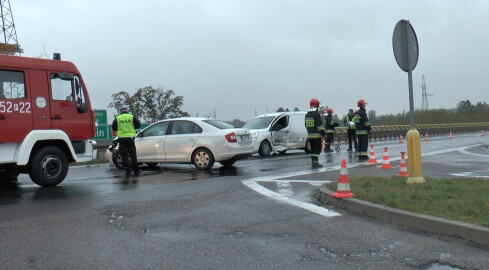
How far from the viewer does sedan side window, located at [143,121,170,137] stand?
13.1 meters

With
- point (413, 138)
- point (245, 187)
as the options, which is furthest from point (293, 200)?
point (413, 138)

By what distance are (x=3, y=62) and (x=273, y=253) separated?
277 inches

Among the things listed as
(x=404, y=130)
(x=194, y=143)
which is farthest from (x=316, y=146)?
(x=404, y=130)

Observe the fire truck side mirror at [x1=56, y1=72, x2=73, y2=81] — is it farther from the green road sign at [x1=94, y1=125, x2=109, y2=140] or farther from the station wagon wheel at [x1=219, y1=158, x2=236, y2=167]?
the green road sign at [x1=94, y1=125, x2=109, y2=140]

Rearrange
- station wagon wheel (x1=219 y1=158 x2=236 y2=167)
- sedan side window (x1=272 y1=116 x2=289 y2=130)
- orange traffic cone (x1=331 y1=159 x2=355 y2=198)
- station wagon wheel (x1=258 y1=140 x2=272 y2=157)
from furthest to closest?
sedan side window (x1=272 y1=116 x2=289 y2=130), station wagon wheel (x1=258 y1=140 x2=272 y2=157), station wagon wheel (x1=219 y1=158 x2=236 y2=167), orange traffic cone (x1=331 y1=159 x2=355 y2=198)

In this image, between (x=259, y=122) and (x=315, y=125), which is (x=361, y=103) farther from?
(x=259, y=122)

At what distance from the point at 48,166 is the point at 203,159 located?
4.25 meters

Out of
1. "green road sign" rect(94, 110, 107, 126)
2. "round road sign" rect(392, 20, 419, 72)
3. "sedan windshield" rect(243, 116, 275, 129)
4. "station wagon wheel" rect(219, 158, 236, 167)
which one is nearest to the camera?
"round road sign" rect(392, 20, 419, 72)

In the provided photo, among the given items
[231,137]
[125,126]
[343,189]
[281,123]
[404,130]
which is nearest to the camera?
[343,189]

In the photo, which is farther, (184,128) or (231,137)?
(184,128)

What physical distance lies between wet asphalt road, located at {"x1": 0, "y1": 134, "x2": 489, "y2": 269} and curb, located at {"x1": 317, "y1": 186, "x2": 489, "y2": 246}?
5.6 inches

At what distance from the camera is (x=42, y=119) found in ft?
30.2

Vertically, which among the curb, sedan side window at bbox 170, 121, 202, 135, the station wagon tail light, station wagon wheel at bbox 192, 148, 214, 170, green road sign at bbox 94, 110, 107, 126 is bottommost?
the curb

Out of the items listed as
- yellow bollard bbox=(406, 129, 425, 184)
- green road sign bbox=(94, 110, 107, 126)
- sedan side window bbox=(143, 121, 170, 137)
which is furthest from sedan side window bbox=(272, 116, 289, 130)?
yellow bollard bbox=(406, 129, 425, 184)
